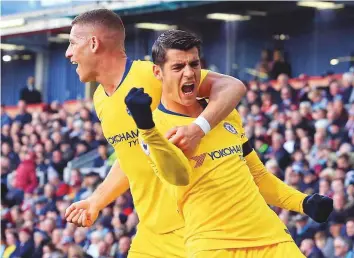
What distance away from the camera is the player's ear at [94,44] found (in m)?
6.51

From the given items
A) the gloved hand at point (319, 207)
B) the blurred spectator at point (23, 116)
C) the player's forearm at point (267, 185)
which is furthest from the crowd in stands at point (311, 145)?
the blurred spectator at point (23, 116)

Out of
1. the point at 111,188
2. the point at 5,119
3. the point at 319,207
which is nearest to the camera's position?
the point at 319,207

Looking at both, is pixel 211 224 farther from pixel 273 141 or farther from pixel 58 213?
pixel 58 213

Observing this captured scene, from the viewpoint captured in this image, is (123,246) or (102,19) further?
(123,246)

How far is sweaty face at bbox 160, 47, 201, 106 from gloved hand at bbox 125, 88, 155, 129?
24.3 inches

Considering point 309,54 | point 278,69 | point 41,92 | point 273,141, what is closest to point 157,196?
point 273,141

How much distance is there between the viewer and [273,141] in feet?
47.5

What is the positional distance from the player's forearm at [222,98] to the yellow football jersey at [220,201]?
0.35ft

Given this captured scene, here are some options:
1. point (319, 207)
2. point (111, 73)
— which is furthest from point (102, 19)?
point (319, 207)

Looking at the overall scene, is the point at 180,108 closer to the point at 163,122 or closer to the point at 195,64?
the point at 163,122

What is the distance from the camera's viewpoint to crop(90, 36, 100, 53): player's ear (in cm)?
651

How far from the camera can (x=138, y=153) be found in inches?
255

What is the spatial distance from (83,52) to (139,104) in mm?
1682

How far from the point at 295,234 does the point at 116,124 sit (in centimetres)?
620
